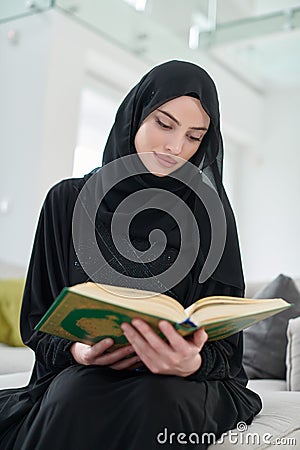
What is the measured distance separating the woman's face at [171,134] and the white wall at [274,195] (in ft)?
10.9

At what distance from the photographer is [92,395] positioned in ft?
3.41

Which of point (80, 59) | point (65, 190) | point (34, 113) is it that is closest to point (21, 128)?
point (34, 113)

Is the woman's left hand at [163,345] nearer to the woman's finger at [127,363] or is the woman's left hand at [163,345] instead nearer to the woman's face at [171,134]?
the woman's finger at [127,363]

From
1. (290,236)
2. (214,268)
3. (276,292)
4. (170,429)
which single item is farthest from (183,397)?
(290,236)

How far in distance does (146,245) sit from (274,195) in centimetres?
352

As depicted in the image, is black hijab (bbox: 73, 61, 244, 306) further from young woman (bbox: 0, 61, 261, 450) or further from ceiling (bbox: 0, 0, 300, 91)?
ceiling (bbox: 0, 0, 300, 91)

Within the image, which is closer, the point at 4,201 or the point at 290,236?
the point at 4,201

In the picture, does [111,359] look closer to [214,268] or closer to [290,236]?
[214,268]

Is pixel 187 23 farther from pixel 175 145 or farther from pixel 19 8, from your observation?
pixel 175 145

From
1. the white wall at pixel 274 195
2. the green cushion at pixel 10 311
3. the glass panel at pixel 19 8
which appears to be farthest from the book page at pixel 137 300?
the white wall at pixel 274 195

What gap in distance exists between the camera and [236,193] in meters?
4.94

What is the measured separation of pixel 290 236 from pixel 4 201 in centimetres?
210

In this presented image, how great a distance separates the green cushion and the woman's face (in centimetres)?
122

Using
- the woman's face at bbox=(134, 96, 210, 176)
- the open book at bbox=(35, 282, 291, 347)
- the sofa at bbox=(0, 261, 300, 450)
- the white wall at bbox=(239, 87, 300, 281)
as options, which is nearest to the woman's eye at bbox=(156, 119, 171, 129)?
the woman's face at bbox=(134, 96, 210, 176)
